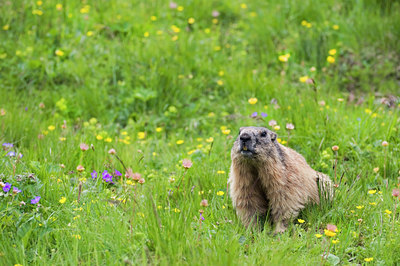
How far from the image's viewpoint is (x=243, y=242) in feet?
12.0

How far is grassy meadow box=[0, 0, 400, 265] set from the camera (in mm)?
3549

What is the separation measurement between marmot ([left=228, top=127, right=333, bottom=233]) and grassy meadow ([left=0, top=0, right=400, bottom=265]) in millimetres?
132

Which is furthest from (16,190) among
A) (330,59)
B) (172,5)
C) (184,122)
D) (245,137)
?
(172,5)

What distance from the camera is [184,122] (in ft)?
21.5

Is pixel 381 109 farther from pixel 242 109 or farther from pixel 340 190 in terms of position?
pixel 340 190

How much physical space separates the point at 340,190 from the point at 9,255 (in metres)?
2.62

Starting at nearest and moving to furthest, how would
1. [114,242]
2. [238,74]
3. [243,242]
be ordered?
[114,242], [243,242], [238,74]

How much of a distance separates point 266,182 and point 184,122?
263 cm

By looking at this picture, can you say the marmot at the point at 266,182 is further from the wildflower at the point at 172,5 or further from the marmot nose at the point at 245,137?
the wildflower at the point at 172,5

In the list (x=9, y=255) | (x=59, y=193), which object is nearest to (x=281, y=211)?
(x=59, y=193)

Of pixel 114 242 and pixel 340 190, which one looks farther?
pixel 340 190

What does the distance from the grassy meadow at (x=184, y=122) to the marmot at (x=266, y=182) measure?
0.43ft

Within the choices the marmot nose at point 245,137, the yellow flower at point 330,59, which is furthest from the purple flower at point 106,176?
the yellow flower at point 330,59

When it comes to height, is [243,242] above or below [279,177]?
below
